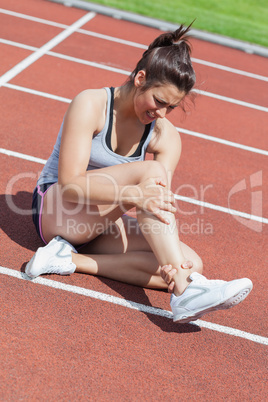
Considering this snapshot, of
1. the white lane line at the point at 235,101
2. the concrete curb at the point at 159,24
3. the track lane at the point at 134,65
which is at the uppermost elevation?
the concrete curb at the point at 159,24

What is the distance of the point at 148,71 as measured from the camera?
3146 mm

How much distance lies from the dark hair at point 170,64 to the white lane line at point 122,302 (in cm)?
125

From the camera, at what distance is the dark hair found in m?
3.09

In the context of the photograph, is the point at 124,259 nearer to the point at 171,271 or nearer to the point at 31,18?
the point at 171,271

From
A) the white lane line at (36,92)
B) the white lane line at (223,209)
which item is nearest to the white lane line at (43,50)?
the white lane line at (36,92)

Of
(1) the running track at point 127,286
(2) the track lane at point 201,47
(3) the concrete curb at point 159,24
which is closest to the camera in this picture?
(1) the running track at point 127,286

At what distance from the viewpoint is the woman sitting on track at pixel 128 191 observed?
123 inches

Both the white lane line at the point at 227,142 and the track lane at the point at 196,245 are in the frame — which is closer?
the track lane at the point at 196,245

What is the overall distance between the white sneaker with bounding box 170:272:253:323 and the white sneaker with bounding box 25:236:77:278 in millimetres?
705

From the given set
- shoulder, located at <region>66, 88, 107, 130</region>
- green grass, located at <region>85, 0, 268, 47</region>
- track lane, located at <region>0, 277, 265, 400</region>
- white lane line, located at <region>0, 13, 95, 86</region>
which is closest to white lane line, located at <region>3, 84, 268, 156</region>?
white lane line, located at <region>0, 13, 95, 86</region>

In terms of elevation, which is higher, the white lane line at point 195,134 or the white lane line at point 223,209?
the white lane line at point 195,134

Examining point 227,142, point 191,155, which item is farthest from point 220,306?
point 227,142

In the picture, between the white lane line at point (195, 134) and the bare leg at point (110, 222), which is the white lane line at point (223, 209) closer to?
the bare leg at point (110, 222)

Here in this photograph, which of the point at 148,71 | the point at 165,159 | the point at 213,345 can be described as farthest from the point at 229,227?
the point at 148,71
